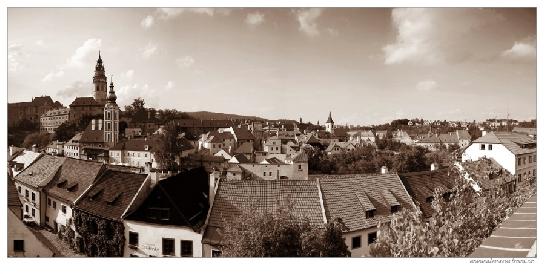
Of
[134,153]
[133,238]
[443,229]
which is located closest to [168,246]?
[133,238]

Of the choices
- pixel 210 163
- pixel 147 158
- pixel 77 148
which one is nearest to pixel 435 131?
pixel 210 163

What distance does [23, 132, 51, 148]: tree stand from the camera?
6541 mm

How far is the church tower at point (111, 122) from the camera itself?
7.00 metres

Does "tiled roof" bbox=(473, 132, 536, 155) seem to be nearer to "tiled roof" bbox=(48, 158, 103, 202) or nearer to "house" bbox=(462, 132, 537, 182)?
"house" bbox=(462, 132, 537, 182)

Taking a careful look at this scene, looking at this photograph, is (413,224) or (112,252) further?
(112,252)

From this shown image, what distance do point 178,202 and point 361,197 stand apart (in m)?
3.01

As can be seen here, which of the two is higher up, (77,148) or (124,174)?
(77,148)

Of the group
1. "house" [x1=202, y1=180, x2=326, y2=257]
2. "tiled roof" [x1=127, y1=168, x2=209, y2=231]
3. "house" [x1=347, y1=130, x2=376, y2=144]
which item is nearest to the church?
"tiled roof" [x1=127, y1=168, x2=209, y2=231]

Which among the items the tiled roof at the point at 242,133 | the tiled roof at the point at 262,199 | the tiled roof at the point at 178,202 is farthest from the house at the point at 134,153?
the tiled roof at the point at 262,199

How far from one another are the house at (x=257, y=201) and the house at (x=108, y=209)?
1.37 meters
